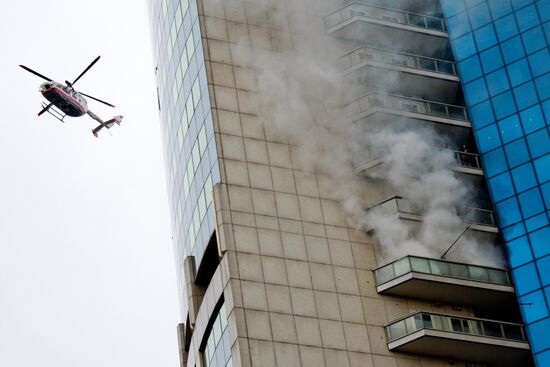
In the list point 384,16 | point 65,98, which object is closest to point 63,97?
point 65,98

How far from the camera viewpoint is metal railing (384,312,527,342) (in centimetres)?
5803

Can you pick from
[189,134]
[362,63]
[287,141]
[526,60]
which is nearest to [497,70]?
[526,60]

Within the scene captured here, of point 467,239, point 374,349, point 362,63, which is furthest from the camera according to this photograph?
point 362,63

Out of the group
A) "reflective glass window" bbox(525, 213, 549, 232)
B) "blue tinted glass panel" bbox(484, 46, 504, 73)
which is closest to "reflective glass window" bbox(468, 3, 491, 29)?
"blue tinted glass panel" bbox(484, 46, 504, 73)

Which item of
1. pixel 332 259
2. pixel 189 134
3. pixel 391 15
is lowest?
pixel 332 259

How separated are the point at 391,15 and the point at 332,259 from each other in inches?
733

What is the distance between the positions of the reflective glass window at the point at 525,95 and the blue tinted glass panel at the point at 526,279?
9.99 meters

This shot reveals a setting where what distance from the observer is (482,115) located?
66250mm

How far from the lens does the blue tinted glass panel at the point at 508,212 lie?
6234cm

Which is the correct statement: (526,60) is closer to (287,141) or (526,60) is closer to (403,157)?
(403,157)

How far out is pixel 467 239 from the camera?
2464 inches

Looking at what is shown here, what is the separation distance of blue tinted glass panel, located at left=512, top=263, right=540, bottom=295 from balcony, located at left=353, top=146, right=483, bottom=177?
666cm

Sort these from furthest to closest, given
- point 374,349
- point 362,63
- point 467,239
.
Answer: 1. point 362,63
2. point 467,239
3. point 374,349

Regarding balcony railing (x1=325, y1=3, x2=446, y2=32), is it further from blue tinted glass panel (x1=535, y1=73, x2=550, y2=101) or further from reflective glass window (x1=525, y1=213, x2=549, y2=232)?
reflective glass window (x1=525, y1=213, x2=549, y2=232)
